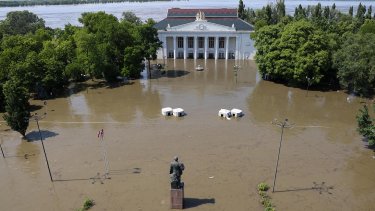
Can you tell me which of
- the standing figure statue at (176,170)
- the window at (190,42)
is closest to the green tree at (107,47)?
the window at (190,42)

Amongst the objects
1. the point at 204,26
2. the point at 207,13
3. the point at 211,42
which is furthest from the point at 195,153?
the point at 207,13

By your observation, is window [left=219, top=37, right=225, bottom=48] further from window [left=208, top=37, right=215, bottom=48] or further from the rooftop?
the rooftop

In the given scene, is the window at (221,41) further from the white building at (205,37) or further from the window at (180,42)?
the window at (180,42)

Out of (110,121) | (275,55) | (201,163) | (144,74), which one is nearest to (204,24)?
(144,74)

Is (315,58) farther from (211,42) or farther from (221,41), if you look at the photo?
(211,42)

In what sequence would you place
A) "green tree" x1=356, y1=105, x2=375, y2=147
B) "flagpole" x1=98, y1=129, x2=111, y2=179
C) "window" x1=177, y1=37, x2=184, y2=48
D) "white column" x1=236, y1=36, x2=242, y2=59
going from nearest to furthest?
"flagpole" x1=98, y1=129, x2=111, y2=179 < "green tree" x1=356, y1=105, x2=375, y2=147 < "white column" x1=236, y1=36, x2=242, y2=59 < "window" x1=177, y1=37, x2=184, y2=48

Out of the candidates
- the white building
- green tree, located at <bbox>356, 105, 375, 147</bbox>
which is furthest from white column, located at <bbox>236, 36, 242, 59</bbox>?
green tree, located at <bbox>356, 105, 375, 147</bbox>

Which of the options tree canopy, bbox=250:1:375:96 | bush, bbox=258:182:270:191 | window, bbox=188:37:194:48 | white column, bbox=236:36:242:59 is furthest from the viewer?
window, bbox=188:37:194:48
